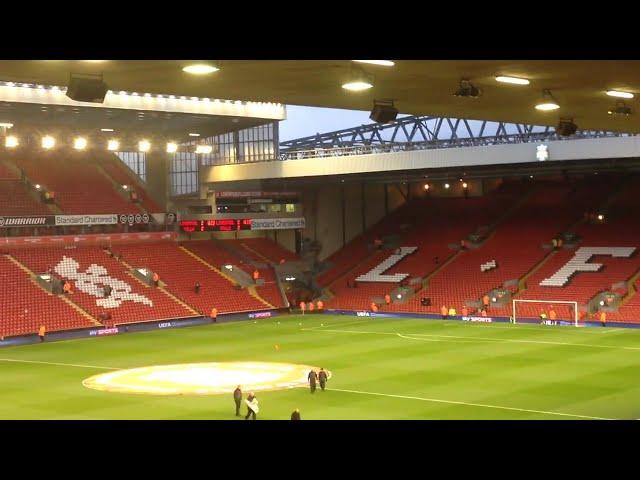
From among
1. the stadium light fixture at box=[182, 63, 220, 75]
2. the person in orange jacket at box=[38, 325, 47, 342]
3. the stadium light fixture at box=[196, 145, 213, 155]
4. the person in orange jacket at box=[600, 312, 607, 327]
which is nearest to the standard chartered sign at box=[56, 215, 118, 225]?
the stadium light fixture at box=[196, 145, 213, 155]

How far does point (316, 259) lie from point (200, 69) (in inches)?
2301

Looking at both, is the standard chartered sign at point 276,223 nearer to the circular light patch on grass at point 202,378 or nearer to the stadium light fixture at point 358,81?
the circular light patch on grass at point 202,378

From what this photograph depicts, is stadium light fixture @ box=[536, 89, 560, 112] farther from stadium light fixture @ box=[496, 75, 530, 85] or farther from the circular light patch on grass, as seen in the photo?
the circular light patch on grass

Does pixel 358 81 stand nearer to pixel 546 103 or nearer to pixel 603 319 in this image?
pixel 546 103

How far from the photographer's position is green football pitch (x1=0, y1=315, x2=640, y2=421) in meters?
27.4

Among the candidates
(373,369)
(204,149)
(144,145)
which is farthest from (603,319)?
(144,145)

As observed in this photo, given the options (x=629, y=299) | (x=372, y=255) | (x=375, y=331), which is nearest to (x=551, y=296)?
(x=629, y=299)

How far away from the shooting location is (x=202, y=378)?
3447cm

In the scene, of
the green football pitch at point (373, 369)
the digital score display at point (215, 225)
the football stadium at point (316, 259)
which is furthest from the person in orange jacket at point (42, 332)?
the digital score display at point (215, 225)

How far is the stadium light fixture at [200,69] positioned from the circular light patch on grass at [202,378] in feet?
67.6

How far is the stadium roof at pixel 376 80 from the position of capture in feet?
36.8

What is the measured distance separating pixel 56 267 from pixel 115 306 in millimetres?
4703

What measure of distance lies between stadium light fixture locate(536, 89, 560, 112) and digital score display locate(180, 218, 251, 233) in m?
47.2
